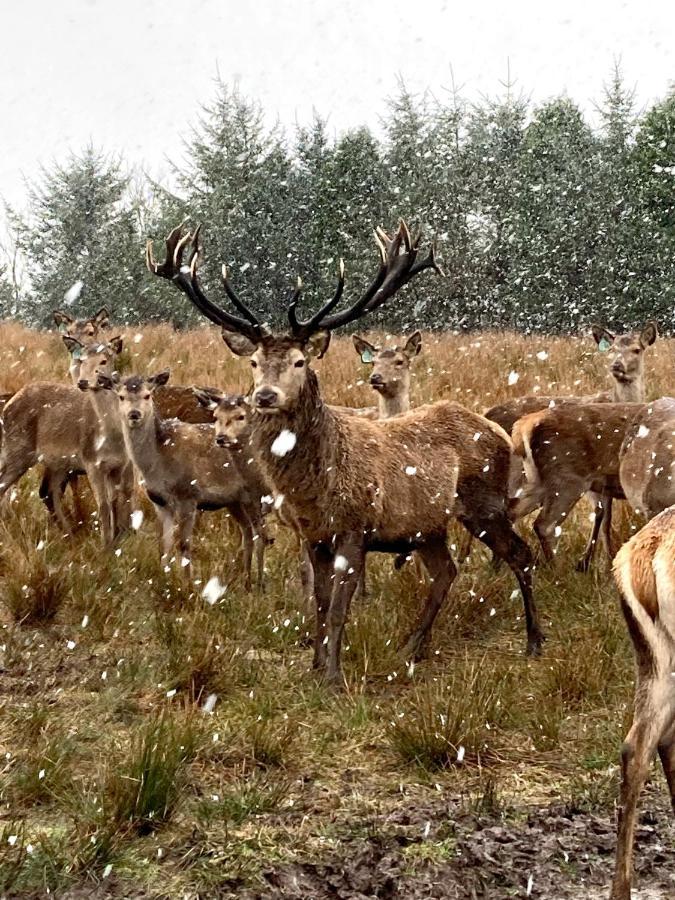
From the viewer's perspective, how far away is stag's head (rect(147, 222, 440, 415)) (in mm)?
5488

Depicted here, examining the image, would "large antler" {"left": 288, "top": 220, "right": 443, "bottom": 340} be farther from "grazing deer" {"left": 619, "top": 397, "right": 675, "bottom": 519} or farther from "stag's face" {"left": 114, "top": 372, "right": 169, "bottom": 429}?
"stag's face" {"left": 114, "top": 372, "right": 169, "bottom": 429}

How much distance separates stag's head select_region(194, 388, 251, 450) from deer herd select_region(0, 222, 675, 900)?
0.04 feet

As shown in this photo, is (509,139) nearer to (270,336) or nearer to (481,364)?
(481,364)

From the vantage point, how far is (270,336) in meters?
5.59

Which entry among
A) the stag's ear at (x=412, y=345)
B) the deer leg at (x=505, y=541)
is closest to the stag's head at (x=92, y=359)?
the stag's ear at (x=412, y=345)

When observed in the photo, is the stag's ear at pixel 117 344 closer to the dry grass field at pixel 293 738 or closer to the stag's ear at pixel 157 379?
the stag's ear at pixel 157 379

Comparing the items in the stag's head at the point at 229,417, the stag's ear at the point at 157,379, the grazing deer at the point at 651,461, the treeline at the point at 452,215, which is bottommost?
the grazing deer at the point at 651,461

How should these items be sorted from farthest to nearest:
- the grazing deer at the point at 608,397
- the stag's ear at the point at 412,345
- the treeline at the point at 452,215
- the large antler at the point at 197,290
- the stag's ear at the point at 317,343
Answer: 1. the treeline at the point at 452,215
2. the stag's ear at the point at 412,345
3. the grazing deer at the point at 608,397
4. the stag's ear at the point at 317,343
5. the large antler at the point at 197,290

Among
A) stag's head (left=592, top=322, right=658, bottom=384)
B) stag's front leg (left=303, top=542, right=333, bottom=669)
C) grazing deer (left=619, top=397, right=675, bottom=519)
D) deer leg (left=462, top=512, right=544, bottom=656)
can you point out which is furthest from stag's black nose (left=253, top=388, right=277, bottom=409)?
stag's head (left=592, top=322, right=658, bottom=384)

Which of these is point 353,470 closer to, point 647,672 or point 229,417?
point 229,417

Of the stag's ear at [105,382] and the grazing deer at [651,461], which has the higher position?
the stag's ear at [105,382]

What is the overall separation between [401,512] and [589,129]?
106ft

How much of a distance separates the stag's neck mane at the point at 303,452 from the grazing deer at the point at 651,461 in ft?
6.36

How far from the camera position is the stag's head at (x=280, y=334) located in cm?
549
